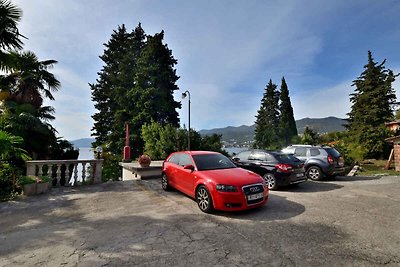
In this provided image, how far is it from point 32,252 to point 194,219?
2978mm

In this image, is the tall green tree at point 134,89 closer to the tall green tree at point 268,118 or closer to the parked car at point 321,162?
the parked car at point 321,162

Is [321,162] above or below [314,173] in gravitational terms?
above

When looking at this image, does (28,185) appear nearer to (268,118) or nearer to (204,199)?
(204,199)

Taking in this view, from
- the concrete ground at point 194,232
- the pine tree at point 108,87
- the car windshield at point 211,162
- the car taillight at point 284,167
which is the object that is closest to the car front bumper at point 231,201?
the concrete ground at point 194,232

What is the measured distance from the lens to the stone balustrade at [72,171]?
344 inches

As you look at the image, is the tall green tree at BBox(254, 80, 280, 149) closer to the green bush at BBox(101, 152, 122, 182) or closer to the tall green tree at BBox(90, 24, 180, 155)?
the tall green tree at BBox(90, 24, 180, 155)

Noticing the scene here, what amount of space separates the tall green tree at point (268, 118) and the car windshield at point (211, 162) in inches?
1525

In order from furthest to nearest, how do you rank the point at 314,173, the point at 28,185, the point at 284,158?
1. the point at 314,173
2. the point at 284,158
3. the point at 28,185

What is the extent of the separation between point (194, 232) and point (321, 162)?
8072 millimetres

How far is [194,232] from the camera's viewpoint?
14.1 ft

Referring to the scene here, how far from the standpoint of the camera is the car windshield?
6.40 meters

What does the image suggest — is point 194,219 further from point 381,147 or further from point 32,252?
point 381,147

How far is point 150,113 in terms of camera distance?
24578mm

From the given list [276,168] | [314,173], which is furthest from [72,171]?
[314,173]
